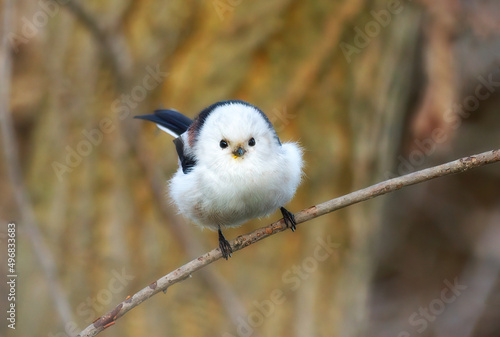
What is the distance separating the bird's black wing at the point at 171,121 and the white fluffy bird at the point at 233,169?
1.66 feet

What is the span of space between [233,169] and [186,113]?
1800 mm

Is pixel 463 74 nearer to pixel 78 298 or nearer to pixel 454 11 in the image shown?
pixel 454 11

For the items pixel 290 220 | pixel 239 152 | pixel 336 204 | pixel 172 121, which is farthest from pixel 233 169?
pixel 172 121

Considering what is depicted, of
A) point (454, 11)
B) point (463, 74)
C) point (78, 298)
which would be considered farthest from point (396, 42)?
point (78, 298)

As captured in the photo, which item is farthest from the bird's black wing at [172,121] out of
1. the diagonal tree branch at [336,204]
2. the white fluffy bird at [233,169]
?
the diagonal tree branch at [336,204]

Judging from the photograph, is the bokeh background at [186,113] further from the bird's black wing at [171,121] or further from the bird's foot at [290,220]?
the bird's foot at [290,220]

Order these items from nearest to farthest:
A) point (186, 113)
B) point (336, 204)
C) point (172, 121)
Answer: point (336, 204) < point (172, 121) < point (186, 113)

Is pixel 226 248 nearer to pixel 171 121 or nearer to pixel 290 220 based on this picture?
pixel 290 220

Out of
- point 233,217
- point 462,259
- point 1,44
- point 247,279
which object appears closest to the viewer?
point 233,217

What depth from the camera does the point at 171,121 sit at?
4000mm

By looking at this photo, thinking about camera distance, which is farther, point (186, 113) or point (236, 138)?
point (186, 113)

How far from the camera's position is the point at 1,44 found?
15.0ft

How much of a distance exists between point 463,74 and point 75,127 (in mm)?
3472

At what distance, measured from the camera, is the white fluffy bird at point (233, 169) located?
3086mm
